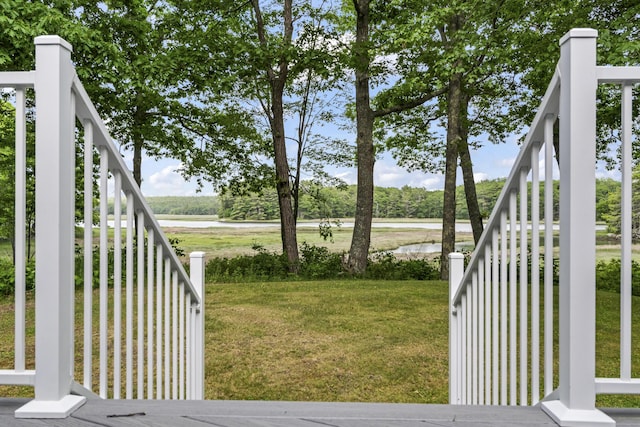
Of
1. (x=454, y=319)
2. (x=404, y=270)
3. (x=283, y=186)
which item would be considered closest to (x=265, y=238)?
(x=283, y=186)

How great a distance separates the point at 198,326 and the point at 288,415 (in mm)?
1462

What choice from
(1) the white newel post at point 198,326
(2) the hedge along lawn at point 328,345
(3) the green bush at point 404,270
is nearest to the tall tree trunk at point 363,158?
(3) the green bush at point 404,270

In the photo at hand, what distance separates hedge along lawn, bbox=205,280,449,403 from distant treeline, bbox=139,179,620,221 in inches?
201

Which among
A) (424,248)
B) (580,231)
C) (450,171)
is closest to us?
(580,231)

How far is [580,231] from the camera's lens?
51.6 inches

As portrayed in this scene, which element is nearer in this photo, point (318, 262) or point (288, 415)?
point (288, 415)

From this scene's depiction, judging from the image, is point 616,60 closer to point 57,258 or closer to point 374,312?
point 374,312

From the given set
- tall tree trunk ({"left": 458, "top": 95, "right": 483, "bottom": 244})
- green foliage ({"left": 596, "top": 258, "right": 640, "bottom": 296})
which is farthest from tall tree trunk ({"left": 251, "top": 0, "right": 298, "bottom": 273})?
green foliage ({"left": 596, "top": 258, "right": 640, "bottom": 296})

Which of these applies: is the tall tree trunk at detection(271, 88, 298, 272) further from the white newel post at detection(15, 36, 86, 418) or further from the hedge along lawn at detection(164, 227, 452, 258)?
the white newel post at detection(15, 36, 86, 418)

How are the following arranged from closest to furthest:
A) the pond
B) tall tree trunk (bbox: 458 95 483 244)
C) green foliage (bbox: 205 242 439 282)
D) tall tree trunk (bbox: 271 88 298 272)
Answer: green foliage (bbox: 205 242 439 282) < tall tree trunk (bbox: 271 88 298 272) < tall tree trunk (bbox: 458 95 483 244) < the pond

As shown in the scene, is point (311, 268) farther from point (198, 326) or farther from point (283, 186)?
point (198, 326)

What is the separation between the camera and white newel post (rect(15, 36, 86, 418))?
1.35 metres

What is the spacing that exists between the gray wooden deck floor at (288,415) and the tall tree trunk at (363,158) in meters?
8.17

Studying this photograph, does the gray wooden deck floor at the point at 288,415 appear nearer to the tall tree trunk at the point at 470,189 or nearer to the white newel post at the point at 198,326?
the white newel post at the point at 198,326
